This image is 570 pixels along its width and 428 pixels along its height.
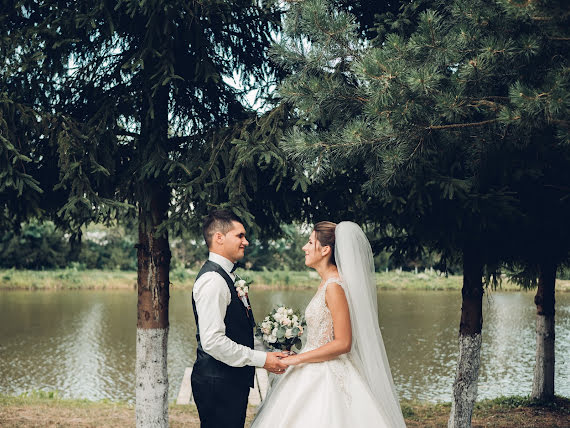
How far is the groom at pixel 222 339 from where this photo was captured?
366cm

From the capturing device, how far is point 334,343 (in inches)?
155

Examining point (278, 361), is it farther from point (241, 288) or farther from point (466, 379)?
point (466, 379)

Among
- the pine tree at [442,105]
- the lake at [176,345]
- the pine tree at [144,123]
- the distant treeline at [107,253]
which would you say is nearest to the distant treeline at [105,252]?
the distant treeline at [107,253]

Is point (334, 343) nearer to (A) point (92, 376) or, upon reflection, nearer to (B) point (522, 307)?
(A) point (92, 376)

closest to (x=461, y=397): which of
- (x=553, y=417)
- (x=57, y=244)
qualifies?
(x=553, y=417)

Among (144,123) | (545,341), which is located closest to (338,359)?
(144,123)

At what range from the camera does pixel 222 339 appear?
11.9 ft

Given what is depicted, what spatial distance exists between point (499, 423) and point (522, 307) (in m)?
18.1

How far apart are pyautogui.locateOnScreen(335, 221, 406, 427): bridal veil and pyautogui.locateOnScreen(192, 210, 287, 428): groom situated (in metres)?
0.54

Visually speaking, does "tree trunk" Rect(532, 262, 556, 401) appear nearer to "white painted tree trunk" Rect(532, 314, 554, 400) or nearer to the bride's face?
"white painted tree trunk" Rect(532, 314, 554, 400)

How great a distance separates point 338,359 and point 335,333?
0.22 meters

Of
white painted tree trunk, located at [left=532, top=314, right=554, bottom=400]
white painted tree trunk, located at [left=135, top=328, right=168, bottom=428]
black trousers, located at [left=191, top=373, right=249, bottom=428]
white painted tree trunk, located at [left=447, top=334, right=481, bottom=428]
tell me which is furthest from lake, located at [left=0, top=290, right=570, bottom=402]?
black trousers, located at [left=191, top=373, right=249, bottom=428]

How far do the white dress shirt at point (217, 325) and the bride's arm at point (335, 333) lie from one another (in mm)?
316

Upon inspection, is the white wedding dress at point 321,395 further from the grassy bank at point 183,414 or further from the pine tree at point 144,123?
the grassy bank at point 183,414
